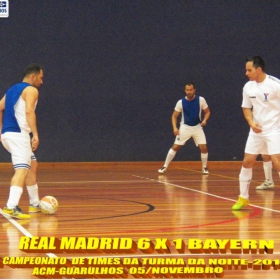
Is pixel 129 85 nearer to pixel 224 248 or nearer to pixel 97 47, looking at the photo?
pixel 97 47

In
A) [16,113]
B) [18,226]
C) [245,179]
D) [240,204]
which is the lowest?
[18,226]

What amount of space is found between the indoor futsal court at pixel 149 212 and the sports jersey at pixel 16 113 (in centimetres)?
102

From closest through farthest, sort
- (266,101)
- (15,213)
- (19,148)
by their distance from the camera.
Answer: (15,213) < (19,148) < (266,101)

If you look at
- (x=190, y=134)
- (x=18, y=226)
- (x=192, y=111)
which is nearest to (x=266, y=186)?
(x=190, y=134)

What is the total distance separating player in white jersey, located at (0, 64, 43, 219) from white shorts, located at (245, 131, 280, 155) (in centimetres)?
256

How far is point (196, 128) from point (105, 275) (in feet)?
34.5

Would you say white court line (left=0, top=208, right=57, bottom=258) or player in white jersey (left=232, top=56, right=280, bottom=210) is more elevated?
player in white jersey (left=232, top=56, right=280, bottom=210)

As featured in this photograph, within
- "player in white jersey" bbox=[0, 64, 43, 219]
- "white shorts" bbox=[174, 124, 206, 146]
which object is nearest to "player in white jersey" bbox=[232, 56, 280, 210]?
"player in white jersey" bbox=[0, 64, 43, 219]

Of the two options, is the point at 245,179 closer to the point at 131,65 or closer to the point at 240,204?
the point at 240,204

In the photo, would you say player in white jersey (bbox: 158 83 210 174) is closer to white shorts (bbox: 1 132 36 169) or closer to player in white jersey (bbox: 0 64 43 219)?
player in white jersey (bbox: 0 64 43 219)

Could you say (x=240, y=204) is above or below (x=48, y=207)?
above

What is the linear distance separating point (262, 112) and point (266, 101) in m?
0.14

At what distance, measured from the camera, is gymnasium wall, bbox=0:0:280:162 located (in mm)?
17609

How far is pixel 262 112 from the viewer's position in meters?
8.85
